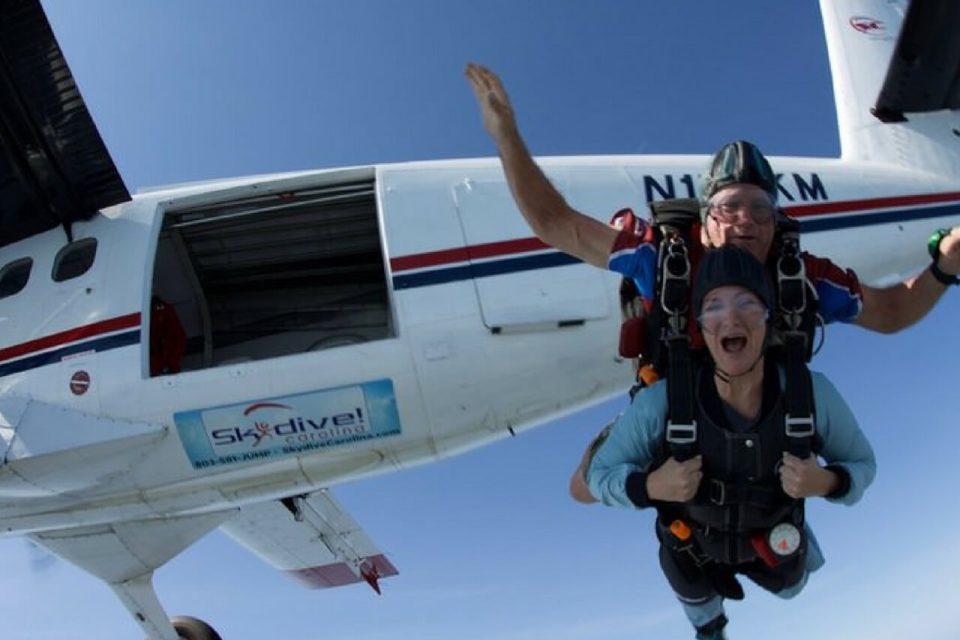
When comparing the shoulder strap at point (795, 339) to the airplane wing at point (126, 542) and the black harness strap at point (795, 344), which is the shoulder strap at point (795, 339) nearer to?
the black harness strap at point (795, 344)

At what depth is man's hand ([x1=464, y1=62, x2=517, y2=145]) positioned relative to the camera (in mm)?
2789

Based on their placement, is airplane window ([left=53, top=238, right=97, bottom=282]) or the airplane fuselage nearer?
the airplane fuselage

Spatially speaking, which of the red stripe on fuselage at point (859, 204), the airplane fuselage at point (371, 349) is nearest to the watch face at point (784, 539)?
the airplane fuselage at point (371, 349)

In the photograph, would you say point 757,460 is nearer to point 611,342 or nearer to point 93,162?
point 611,342

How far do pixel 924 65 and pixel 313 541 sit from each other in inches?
400

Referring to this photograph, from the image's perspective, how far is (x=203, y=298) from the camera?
9.12m

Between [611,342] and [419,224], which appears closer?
[611,342]

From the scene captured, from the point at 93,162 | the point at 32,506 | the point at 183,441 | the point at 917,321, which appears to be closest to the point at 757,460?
the point at 917,321

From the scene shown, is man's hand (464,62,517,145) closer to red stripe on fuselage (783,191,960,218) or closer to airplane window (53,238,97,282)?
red stripe on fuselage (783,191,960,218)

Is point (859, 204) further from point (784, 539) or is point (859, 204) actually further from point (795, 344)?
point (784, 539)

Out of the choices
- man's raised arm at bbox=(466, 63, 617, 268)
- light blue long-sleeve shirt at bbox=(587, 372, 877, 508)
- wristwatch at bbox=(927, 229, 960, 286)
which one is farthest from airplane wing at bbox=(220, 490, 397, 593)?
wristwatch at bbox=(927, 229, 960, 286)

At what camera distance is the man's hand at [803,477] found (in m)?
2.35

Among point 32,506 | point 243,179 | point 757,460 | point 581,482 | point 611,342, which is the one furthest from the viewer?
point 243,179

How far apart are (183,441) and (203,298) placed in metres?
3.41
